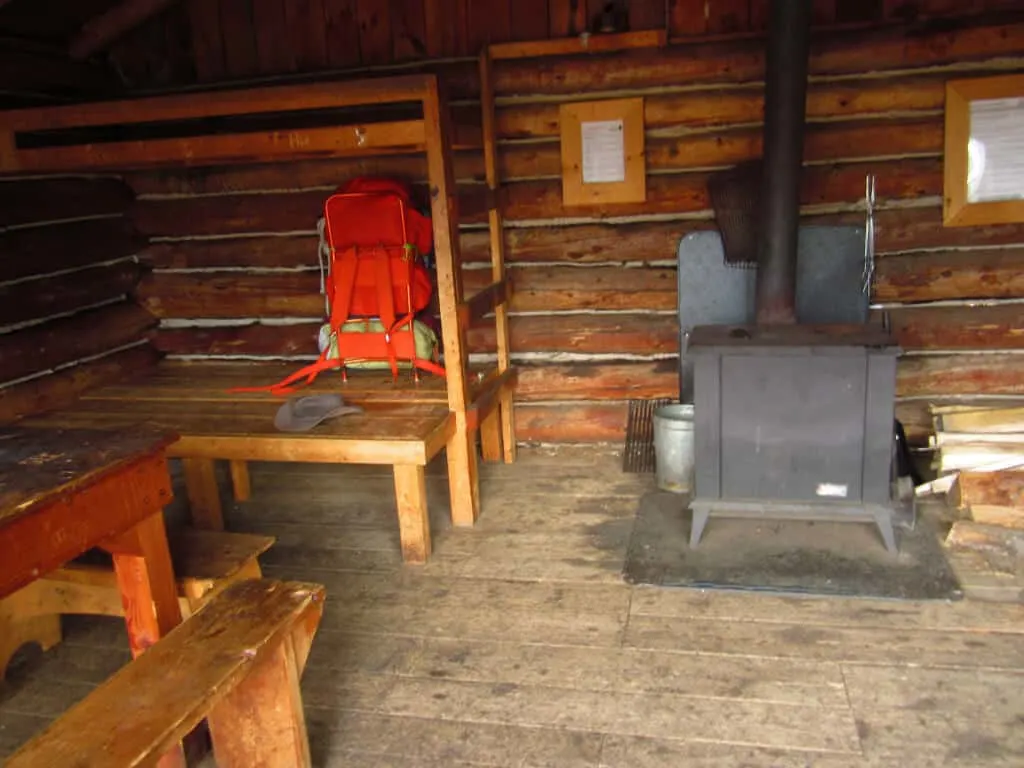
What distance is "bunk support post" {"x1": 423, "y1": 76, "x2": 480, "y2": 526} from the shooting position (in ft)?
12.6

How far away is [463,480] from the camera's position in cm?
437

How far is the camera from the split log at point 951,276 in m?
4.59

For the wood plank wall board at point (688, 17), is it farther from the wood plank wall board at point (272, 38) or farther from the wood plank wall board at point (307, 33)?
the wood plank wall board at point (272, 38)

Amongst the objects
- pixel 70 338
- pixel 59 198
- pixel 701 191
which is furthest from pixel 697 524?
pixel 59 198

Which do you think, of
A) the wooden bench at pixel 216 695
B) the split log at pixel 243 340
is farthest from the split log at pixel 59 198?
the wooden bench at pixel 216 695

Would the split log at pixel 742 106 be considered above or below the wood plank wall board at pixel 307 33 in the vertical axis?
below

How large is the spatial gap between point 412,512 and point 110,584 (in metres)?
1.35

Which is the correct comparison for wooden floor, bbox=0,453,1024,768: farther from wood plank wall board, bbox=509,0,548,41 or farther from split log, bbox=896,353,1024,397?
wood plank wall board, bbox=509,0,548,41

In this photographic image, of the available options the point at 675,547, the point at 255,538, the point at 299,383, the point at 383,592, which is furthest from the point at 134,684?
the point at 299,383

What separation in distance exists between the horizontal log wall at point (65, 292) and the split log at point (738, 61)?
2598 mm

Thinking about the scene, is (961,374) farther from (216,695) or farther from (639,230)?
(216,695)

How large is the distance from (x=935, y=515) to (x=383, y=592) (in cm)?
258

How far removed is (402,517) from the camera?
401cm

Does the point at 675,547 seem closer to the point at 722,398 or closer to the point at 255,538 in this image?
the point at 722,398
